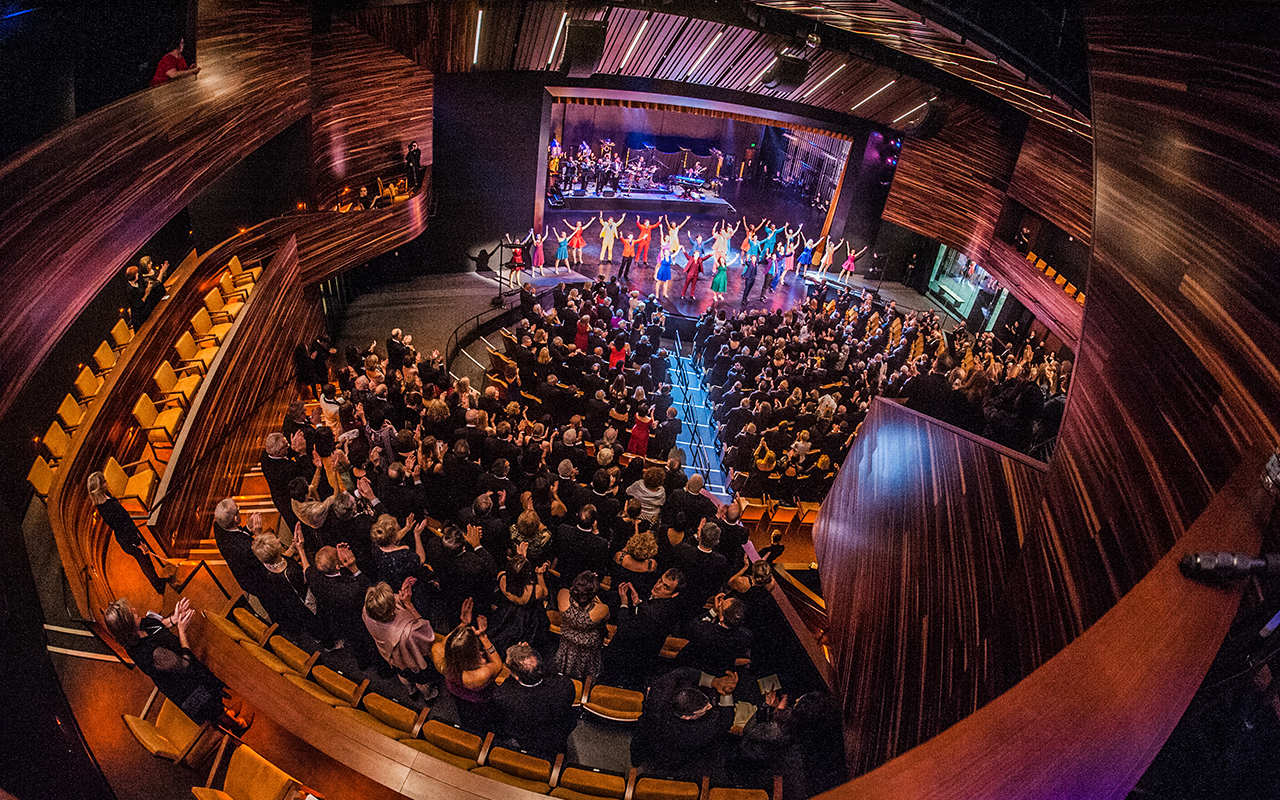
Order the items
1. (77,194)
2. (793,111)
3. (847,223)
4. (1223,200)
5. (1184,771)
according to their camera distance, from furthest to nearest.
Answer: (847,223), (793,111), (77,194), (1223,200), (1184,771)

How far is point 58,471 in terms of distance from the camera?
4.59m

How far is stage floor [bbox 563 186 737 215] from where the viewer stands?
17141mm

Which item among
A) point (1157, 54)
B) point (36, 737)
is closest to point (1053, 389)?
point (1157, 54)

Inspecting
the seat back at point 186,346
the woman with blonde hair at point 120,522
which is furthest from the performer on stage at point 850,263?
the woman with blonde hair at point 120,522

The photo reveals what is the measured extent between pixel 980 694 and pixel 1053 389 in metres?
8.37

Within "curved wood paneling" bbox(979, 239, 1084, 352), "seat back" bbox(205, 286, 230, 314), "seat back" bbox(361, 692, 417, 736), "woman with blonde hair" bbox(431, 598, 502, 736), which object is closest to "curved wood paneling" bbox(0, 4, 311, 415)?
"seat back" bbox(205, 286, 230, 314)

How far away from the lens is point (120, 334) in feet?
21.1

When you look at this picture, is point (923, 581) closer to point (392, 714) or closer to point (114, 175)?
point (392, 714)

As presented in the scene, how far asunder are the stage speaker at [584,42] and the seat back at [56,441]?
8.58 metres

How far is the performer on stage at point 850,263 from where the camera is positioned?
51.4ft

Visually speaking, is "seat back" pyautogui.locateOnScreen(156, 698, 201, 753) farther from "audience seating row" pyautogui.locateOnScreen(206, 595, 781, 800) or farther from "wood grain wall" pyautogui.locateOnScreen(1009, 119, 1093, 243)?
"wood grain wall" pyautogui.locateOnScreen(1009, 119, 1093, 243)

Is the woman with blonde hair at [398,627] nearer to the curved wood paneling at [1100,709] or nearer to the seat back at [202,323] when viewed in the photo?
the curved wood paneling at [1100,709]

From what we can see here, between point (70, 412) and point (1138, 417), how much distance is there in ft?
25.5

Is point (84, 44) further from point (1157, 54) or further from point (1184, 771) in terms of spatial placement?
point (1184, 771)
